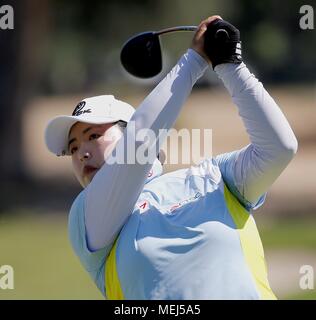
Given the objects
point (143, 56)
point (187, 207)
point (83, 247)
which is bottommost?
point (83, 247)

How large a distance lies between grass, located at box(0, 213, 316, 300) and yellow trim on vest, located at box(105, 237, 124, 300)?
561 centimetres

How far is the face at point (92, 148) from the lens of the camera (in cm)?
339

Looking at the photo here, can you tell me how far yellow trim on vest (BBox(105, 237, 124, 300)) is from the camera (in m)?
3.26

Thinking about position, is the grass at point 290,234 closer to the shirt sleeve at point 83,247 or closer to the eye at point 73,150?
the eye at point 73,150

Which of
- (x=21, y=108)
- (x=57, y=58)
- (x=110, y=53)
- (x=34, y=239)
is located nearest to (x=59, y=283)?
(x=34, y=239)

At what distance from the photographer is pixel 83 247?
3342 mm

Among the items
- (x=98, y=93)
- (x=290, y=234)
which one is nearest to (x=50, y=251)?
→ (x=290, y=234)

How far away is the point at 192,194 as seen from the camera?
Result: 3326 millimetres

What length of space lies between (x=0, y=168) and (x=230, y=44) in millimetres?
18442

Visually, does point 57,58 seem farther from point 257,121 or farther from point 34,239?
point 257,121

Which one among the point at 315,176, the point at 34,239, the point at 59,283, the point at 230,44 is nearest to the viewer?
the point at 230,44

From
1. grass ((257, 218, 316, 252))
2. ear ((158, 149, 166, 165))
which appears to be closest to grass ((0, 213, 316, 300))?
grass ((257, 218, 316, 252))

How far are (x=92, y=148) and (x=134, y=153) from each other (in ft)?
0.99

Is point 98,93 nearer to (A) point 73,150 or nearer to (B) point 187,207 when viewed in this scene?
(A) point 73,150
